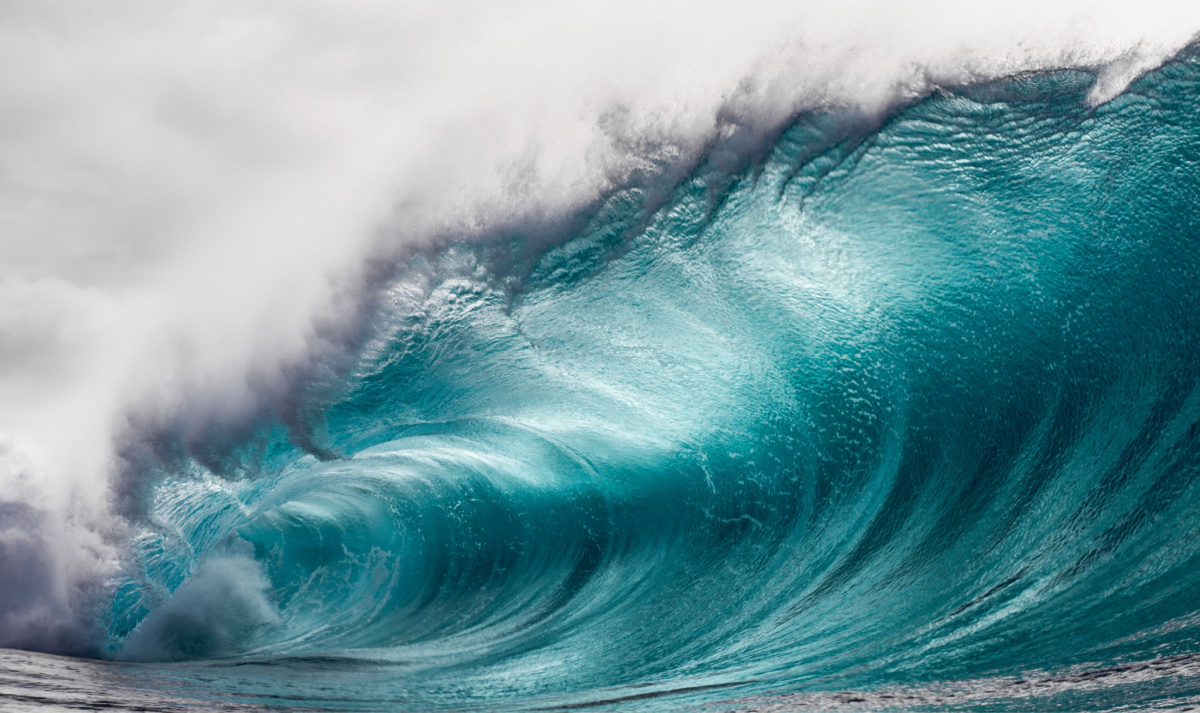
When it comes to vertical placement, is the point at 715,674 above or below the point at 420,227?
below

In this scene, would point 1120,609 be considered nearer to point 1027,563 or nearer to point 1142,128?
point 1027,563

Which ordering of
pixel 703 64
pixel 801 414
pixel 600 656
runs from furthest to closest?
pixel 801 414, pixel 600 656, pixel 703 64

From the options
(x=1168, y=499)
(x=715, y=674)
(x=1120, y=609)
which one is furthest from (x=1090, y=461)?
(x=715, y=674)

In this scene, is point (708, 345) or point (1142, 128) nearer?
point (1142, 128)

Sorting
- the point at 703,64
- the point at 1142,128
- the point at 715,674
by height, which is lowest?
the point at 715,674

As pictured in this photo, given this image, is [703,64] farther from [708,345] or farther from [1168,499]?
[1168,499]

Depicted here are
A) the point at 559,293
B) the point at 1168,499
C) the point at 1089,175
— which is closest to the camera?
the point at 1168,499
